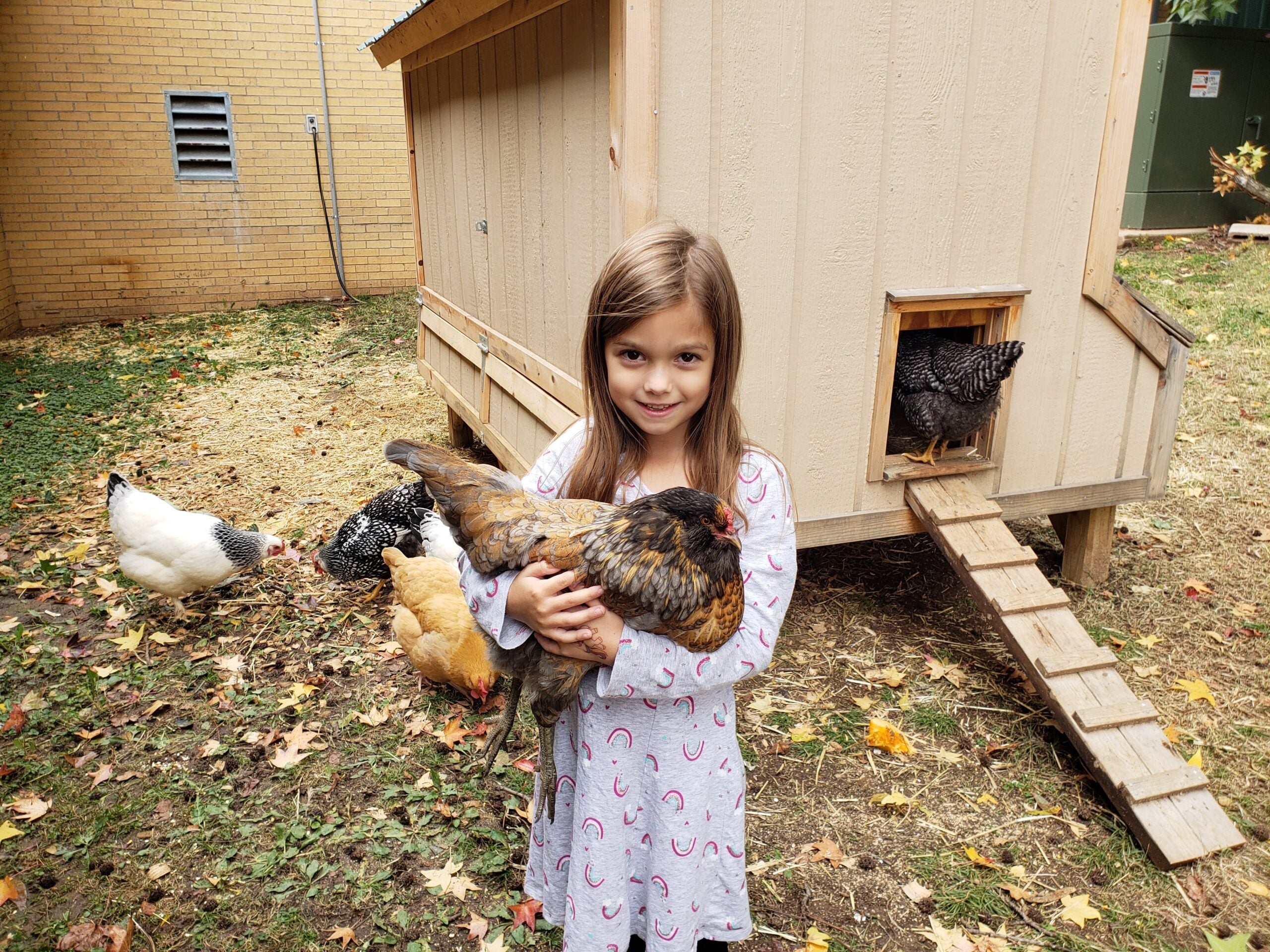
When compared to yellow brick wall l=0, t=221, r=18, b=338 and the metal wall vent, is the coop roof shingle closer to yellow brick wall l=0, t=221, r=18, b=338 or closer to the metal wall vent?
the metal wall vent

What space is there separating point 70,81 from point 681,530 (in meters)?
12.8

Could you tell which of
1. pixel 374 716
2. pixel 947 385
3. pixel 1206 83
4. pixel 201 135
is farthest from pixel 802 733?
pixel 201 135

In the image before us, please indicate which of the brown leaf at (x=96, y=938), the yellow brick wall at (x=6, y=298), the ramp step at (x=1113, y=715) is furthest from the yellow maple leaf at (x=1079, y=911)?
the yellow brick wall at (x=6, y=298)

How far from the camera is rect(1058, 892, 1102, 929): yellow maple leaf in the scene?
2.59 m

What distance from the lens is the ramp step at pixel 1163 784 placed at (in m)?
2.85

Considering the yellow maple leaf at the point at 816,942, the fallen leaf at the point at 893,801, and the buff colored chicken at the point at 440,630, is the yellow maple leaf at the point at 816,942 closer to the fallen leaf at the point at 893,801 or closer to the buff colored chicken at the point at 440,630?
the fallen leaf at the point at 893,801

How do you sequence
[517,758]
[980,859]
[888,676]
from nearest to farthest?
[980,859], [517,758], [888,676]

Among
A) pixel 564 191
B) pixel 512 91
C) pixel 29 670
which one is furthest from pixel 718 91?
pixel 29 670

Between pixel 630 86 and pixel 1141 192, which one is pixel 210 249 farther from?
pixel 1141 192

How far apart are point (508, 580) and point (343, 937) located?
1599 mm

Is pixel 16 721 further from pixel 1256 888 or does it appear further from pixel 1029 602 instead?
pixel 1256 888

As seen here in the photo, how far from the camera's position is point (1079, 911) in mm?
2615

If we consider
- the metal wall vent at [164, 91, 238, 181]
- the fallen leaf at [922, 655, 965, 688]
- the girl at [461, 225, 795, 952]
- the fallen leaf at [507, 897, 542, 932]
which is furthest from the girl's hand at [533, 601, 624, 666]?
the metal wall vent at [164, 91, 238, 181]

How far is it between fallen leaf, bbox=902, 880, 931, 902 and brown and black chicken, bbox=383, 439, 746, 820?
1.52 metres
